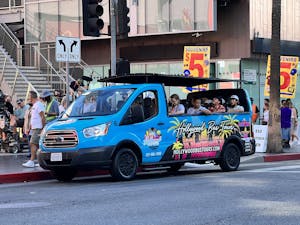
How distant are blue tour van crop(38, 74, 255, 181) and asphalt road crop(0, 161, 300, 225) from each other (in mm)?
460

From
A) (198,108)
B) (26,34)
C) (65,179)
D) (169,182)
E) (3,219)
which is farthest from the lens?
(26,34)

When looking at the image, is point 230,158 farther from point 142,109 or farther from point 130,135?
point 130,135

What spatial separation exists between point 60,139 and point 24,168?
8.47 ft

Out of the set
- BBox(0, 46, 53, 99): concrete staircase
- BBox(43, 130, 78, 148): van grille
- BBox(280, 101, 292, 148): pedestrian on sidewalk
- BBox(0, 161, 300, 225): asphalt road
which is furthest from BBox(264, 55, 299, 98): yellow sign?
BBox(43, 130, 78, 148): van grille

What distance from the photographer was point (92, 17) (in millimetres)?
16578

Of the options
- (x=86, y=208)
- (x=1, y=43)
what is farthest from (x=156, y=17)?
(x=86, y=208)

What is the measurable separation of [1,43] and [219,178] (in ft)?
66.4

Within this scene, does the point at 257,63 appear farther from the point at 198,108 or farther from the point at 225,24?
the point at 198,108

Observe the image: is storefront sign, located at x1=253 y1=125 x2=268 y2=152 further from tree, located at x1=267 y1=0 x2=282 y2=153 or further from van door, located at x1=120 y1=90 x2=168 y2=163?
van door, located at x1=120 y1=90 x2=168 y2=163

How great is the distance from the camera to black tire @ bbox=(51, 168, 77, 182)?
1400cm

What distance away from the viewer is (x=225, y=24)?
29828mm

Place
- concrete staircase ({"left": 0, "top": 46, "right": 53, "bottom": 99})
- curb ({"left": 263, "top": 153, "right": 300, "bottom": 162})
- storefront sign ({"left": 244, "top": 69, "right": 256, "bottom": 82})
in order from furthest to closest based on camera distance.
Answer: storefront sign ({"left": 244, "top": 69, "right": 256, "bottom": 82}) < concrete staircase ({"left": 0, "top": 46, "right": 53, "bottom": 99}) < curb ({"left": 263, "top": 153, "right": 300, "bottom": 162})

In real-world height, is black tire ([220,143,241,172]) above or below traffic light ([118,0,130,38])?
below

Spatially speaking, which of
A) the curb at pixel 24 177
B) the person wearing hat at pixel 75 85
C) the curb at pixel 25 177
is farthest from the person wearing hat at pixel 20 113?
the curb at pixel 24 177
